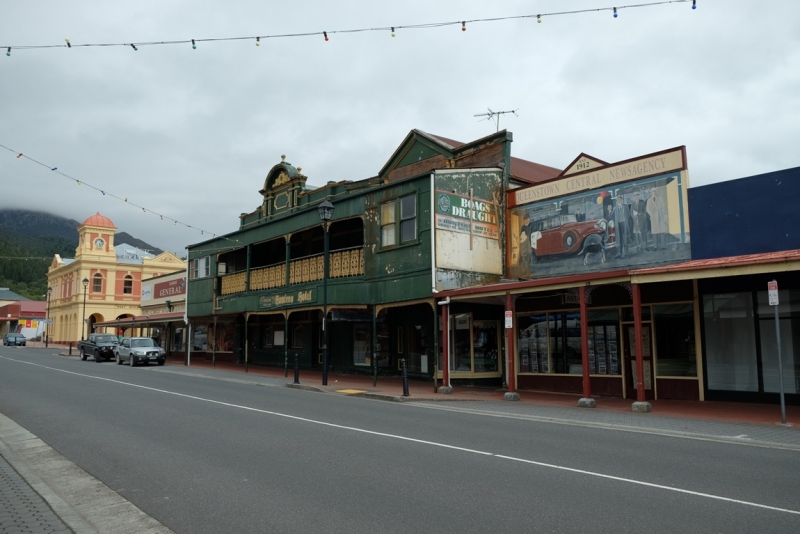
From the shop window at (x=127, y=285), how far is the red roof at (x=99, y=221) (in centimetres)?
565

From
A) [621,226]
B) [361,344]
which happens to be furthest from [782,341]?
[361,344]

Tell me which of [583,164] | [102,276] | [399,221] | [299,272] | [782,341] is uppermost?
[102,276]

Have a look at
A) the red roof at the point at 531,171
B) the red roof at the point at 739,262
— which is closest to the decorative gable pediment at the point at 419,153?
the red roof at the point at 531,171

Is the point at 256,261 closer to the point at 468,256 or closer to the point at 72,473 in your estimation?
the point at 468,256

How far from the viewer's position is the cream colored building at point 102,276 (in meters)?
67.2

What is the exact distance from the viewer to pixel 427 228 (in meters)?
20.0

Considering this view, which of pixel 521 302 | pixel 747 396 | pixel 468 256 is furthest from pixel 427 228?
pixel 747 396

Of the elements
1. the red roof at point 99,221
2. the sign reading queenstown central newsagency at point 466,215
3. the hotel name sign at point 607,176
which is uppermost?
the red roof at point 99,221

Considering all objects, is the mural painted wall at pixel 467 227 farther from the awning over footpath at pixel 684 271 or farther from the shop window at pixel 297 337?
the shop window at pixel 297 337

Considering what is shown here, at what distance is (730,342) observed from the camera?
1571 cm

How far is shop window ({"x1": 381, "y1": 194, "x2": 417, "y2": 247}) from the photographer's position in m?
20.8

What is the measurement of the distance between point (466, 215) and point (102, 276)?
2279 inches

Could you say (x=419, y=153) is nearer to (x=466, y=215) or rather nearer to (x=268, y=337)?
(x=466, y=215)

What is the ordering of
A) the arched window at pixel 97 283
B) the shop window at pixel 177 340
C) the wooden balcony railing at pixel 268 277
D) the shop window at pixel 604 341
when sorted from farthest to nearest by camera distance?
the arched window at pixel 97 283
the shop window at pixel 177 340
the wooden balcony railing at pixel 268 277
the shop window at pixel 604 341
